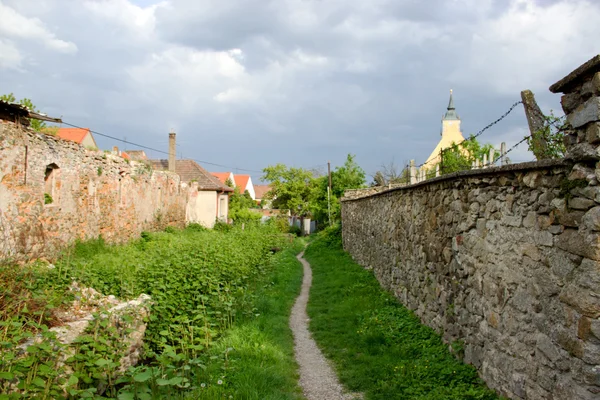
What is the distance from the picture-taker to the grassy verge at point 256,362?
16.8ft

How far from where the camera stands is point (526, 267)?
403cm

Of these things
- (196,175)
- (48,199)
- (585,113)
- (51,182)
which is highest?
(196,175)

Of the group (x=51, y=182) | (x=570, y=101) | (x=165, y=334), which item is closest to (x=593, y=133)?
(x=570, y=101)

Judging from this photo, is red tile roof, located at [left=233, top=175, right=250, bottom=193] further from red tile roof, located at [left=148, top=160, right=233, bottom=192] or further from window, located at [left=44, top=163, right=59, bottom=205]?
window, located at [left=44, top=163, right=59, bottom=205]

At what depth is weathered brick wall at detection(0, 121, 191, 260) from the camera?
10125 mm

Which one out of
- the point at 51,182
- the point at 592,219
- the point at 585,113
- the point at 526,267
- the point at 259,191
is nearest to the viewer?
the point at 592,219

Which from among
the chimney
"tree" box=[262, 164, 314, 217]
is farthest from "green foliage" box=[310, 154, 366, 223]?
the chimney

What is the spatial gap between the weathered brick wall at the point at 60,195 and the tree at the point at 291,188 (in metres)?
25.6

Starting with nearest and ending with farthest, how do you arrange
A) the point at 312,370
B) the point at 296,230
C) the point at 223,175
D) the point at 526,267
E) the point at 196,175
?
the point at 526,267 < the point at 312,370 < the point at 196,175 < the point at 296,230 < the point at 223,175

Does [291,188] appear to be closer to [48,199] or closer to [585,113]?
[48,199]

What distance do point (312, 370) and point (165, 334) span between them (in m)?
2.17

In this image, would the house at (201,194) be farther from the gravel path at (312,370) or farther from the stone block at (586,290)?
the stone block at (586,290)

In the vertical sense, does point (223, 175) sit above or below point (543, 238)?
above

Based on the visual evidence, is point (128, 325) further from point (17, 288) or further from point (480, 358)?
point (480, 358)
